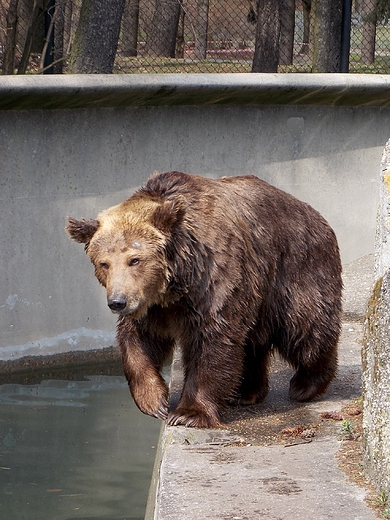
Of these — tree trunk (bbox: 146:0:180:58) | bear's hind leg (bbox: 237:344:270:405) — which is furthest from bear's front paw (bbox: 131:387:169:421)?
tree trunk (bbox: 146:0:180:58)

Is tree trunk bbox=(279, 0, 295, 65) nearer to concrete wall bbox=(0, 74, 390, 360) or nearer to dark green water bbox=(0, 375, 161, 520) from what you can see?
concrete wall bbox=(0, 74, 390, 360)

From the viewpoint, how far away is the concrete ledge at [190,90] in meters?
7.22

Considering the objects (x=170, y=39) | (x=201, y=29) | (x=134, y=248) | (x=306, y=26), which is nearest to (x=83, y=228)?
(x=134, y=248)

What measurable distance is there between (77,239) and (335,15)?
229 inches

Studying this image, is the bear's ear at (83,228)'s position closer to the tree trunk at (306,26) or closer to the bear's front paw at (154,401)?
the bear's front paw at (154,401)

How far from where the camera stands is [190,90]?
26.0ft

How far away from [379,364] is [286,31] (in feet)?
30.6

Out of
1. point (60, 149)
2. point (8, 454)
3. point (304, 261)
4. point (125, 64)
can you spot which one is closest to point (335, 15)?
point (125, 64)

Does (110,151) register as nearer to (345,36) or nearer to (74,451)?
(74,451)

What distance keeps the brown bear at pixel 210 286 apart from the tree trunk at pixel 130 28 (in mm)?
4855

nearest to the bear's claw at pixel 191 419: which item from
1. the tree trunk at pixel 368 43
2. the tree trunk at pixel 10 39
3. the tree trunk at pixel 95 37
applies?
the tree trunk at pixel 95 37

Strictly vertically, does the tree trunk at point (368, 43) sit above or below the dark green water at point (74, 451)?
above

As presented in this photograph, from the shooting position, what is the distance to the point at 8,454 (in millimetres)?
6098

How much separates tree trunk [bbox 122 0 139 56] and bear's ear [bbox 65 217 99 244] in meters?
5.29
